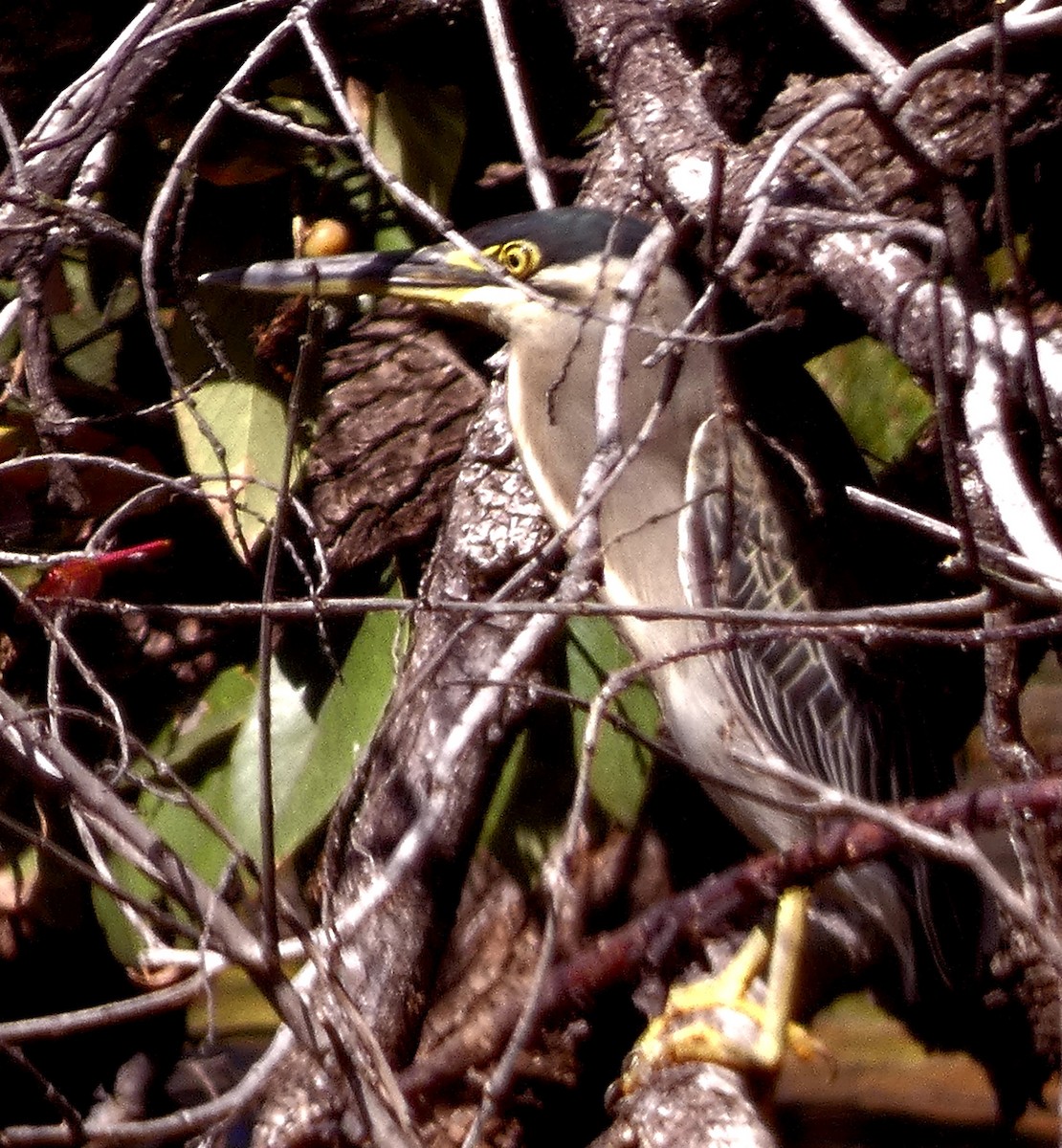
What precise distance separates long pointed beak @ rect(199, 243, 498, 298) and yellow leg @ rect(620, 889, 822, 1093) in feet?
2.54

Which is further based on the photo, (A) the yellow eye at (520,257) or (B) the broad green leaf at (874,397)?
(B) the broad green leaf at (874,397)

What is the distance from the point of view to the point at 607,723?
183 cm

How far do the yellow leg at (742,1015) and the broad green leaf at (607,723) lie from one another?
8.5 inches

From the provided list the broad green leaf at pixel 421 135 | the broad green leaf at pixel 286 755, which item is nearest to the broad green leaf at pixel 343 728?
the broad green leaf at pixel 286 755

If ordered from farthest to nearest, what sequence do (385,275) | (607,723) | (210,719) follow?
(210,719)
(607,723)
(385,275)

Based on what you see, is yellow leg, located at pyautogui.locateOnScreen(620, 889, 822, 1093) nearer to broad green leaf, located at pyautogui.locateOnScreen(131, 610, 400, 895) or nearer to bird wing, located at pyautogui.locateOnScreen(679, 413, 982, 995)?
bird wing, located at pyautogui.locateOnScreen(679, 413, 982, 995)

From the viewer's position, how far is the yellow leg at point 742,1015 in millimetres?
1733

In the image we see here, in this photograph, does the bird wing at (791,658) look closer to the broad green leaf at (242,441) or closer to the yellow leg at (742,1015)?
the yellow leg at (742,1015)

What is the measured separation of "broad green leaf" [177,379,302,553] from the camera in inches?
69.6

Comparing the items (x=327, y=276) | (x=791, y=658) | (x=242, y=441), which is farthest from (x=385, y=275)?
(x=791, y=658)

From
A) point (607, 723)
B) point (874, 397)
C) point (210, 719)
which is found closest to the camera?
point (607, 723)

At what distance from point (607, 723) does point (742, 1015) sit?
0.37m

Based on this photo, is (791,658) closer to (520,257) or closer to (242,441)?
(520,257)

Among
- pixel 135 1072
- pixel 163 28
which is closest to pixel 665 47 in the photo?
pixel 163 28
